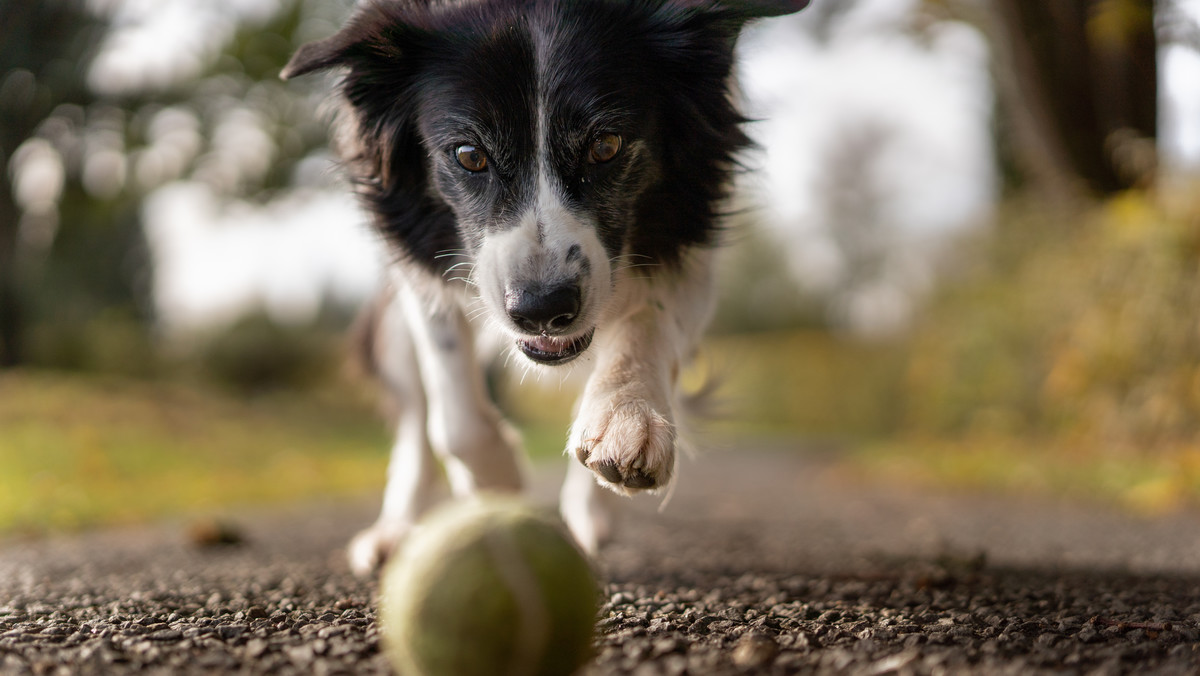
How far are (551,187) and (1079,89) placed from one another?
18.9 feet

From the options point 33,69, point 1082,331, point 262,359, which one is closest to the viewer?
point 1082,331

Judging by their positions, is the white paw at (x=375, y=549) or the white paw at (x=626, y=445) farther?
the white paw at (x=375, y=549)

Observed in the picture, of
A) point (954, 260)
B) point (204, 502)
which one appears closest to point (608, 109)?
point (204, 502)

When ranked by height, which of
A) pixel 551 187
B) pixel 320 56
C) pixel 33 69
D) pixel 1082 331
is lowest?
pixel 1082 331

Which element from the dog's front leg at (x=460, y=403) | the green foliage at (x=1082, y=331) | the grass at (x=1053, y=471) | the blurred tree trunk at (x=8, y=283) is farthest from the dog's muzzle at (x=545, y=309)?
the blurred tree trunk at (x=8, y=283)

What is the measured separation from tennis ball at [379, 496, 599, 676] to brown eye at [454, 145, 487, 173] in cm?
125

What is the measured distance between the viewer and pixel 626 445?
2020 mm

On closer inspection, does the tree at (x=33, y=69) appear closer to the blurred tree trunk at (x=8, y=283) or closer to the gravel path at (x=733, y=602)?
the blurred tree trunk at (x=8, y=283)

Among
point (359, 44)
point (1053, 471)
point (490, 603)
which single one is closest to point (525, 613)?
point (490, 603)

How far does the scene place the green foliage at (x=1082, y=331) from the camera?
5.77 metres

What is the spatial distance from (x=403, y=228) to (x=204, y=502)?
3930mm

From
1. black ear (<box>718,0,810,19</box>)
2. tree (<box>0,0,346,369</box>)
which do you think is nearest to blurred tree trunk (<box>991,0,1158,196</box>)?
black ear (<box>718,0,810,19</box>)

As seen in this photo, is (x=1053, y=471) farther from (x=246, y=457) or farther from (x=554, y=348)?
(x=246, y=457)

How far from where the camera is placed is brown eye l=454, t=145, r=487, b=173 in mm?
2447
